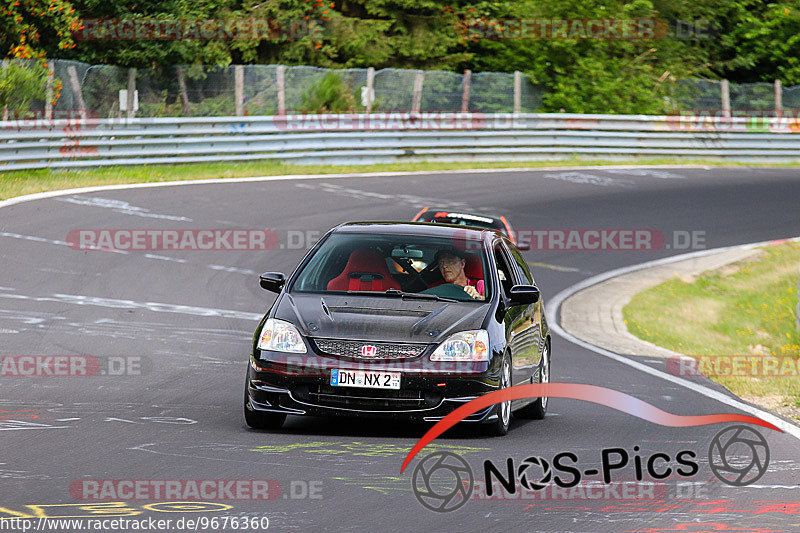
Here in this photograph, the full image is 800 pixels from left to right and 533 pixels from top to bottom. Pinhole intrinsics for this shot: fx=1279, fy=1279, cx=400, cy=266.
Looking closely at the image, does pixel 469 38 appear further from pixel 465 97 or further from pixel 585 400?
pixel 585 400

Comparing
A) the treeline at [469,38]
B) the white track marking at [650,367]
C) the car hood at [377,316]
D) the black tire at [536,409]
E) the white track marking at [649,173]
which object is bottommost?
the white track marking at [650,367]

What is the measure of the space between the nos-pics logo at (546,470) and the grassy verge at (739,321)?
2.55 meters

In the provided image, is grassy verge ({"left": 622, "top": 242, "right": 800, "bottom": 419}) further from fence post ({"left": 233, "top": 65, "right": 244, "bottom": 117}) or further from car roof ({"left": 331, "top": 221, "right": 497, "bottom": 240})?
fence post ({"left": 233, "top": 65, "right": 244, "bottom": 117})

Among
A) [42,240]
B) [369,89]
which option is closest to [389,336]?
[42,240]

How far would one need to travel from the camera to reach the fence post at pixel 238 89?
2944 cm

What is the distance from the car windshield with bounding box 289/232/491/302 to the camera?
377 inches

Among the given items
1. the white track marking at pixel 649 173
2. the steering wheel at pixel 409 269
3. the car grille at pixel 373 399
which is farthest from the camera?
the white track marking at pixel 649 173

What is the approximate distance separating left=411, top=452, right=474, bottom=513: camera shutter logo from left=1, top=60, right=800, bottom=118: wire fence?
65.8 ft

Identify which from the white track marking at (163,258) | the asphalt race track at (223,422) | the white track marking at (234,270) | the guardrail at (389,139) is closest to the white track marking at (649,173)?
the guardrail at (389,139)

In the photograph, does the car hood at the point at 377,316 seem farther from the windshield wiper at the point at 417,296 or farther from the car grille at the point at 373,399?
the car grille at the point at 373,399

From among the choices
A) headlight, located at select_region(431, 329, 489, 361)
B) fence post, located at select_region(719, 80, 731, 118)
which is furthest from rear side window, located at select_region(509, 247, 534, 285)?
fence post, located at select_region(719, 80, 731, 118)

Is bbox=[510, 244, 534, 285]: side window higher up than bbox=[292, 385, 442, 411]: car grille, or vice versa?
bbox=[510, 244, 534, 285]: side window

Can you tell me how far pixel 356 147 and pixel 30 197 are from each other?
10227 mm

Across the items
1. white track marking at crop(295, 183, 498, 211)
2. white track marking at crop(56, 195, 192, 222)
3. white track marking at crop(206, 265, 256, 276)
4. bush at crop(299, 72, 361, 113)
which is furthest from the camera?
bush at crop(299, 72, 361, 113)
